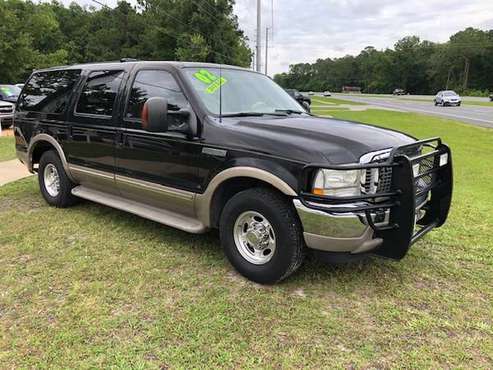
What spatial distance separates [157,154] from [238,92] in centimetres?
104

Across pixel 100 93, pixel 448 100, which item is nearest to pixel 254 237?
pixel 100 93

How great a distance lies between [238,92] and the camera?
4.56 metres

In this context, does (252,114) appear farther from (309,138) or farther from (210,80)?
(309,138)

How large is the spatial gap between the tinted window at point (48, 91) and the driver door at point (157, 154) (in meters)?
1.28

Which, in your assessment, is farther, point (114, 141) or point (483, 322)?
point (114, 141)

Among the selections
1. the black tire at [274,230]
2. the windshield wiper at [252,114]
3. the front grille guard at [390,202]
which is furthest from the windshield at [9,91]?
the front grille guard at [390,202]

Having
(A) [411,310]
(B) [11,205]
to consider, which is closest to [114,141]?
(B) [11,205]

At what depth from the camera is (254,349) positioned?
2902mm

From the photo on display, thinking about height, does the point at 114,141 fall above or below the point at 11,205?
above

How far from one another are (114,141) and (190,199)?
1.24m

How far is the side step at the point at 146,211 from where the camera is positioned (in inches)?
165

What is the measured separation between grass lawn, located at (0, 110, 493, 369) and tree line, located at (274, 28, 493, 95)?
283ft

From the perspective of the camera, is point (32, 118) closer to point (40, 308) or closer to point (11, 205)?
point (11, 205)

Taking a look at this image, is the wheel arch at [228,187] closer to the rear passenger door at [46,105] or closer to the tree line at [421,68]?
the rear passenger door at [46,105]
